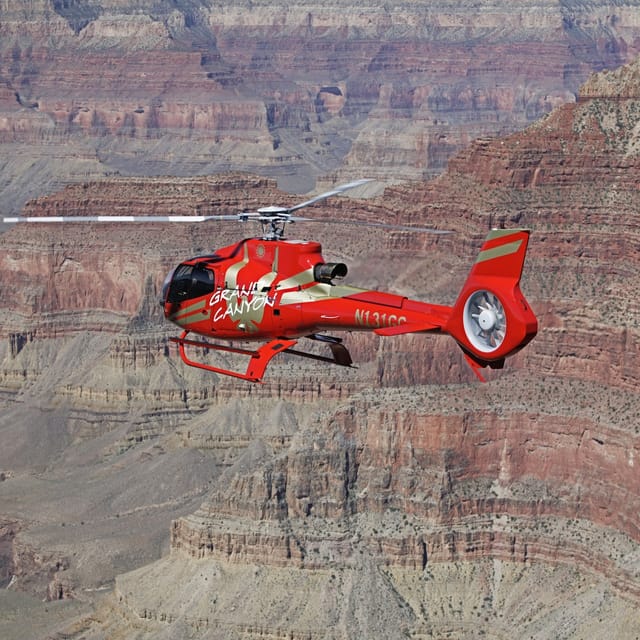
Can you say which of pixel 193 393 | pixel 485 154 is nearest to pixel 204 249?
pixel 193 393

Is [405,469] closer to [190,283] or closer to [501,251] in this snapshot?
[190,283]

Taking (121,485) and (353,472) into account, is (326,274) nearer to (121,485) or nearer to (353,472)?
(353,472)

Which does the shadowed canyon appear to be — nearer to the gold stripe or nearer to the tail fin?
the tail fin

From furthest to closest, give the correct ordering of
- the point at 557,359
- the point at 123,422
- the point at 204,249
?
the point at 204,249 → the point at 123,422 → the point at 557,359

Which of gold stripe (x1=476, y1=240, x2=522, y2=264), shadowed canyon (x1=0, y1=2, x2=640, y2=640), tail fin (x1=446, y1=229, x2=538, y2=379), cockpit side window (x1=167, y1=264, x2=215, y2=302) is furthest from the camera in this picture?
shadowed canyon (x1=0, y1=2, x2=640, y2=640)

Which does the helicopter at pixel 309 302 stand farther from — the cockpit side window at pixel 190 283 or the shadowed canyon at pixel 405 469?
the shadowed canyon at pixel 405 469

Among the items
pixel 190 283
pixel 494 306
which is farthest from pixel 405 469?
pixel 494 306

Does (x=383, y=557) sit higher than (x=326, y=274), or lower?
lower

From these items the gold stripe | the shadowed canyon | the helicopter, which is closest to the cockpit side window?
the helicopter
